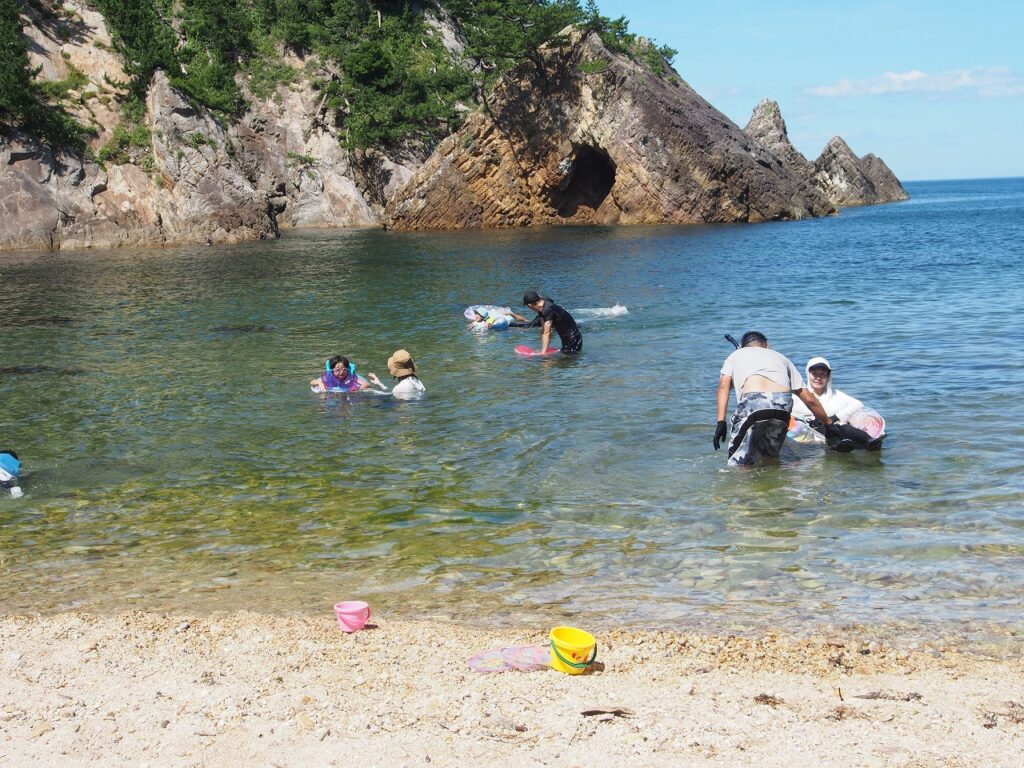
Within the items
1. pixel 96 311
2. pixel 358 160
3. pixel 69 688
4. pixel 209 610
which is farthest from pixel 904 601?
pixel 358 160

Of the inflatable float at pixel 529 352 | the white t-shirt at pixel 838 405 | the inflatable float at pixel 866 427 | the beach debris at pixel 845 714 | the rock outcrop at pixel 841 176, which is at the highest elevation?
the rock outcrop at pixel 841 176

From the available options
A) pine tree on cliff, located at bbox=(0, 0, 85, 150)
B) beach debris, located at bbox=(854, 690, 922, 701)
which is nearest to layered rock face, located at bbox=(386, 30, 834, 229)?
pine tree on cliff, located at bbox=(0, 0, 85, 150)

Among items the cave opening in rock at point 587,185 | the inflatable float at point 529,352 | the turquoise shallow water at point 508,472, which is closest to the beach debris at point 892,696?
the turquoise shallow water at point 508,472

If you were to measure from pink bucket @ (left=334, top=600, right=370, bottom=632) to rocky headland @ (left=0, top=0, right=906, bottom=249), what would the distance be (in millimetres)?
48655

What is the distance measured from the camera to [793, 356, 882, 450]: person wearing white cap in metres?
12.0

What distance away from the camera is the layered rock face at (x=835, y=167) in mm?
101088

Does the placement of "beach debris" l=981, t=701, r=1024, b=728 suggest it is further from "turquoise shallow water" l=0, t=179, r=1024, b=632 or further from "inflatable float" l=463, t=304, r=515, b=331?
"inflatable float" l=463, t=304, r=515, b=331

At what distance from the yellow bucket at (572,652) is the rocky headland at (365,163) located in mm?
50215

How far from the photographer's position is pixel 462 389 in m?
17.1

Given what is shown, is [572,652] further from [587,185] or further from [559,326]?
[587,185]

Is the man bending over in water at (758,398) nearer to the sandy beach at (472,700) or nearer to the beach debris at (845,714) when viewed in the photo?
the sandy beach at (472,700)

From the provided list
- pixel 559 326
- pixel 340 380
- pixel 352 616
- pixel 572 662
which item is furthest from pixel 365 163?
pixel 572 662

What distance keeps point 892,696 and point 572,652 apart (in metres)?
2.16

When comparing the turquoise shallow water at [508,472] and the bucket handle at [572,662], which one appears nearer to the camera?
the bucket handle at [572,662]
